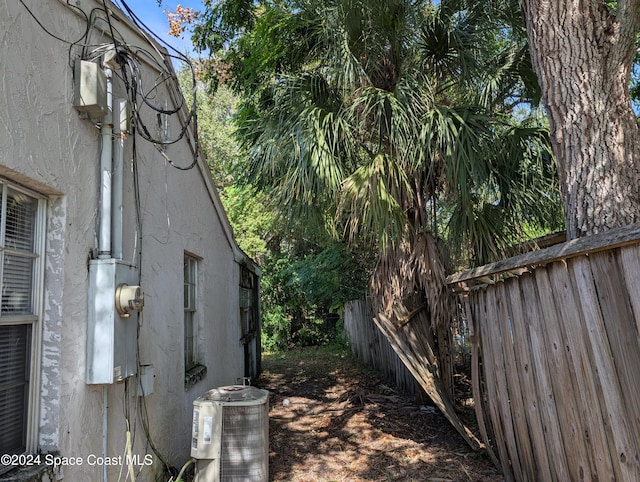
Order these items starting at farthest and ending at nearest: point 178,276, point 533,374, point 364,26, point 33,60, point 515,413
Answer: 1. point 364,26
2. point 178,276
3. point 515,413
4. point 533,374
5. point 33,60

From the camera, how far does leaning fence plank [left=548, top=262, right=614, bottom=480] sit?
2.72 m

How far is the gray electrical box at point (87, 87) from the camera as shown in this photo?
9.70 feet

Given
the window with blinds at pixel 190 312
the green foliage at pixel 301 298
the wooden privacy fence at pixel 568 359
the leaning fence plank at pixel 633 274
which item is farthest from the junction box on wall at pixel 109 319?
the green foliage at pixel 301 298

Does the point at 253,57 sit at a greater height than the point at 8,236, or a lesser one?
greater

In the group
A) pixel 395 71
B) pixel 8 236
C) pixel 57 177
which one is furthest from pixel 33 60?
pixel 395 71

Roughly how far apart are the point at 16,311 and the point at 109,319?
56 cm

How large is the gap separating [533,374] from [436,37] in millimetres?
4629

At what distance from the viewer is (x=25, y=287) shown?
8.57 ft

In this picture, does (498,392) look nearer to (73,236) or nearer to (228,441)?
(228,441)

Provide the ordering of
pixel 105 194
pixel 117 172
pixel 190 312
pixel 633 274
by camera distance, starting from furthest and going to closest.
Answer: pixel 190 312 < pixel 117 172 < pixel 105 194 < pixel 633 274

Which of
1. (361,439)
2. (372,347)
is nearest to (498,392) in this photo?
(361,439)

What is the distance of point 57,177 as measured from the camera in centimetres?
272

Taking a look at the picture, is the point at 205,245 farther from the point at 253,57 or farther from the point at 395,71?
the point at 395,71

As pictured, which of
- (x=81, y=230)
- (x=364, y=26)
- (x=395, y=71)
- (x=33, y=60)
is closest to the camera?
(x=33, y=60)
